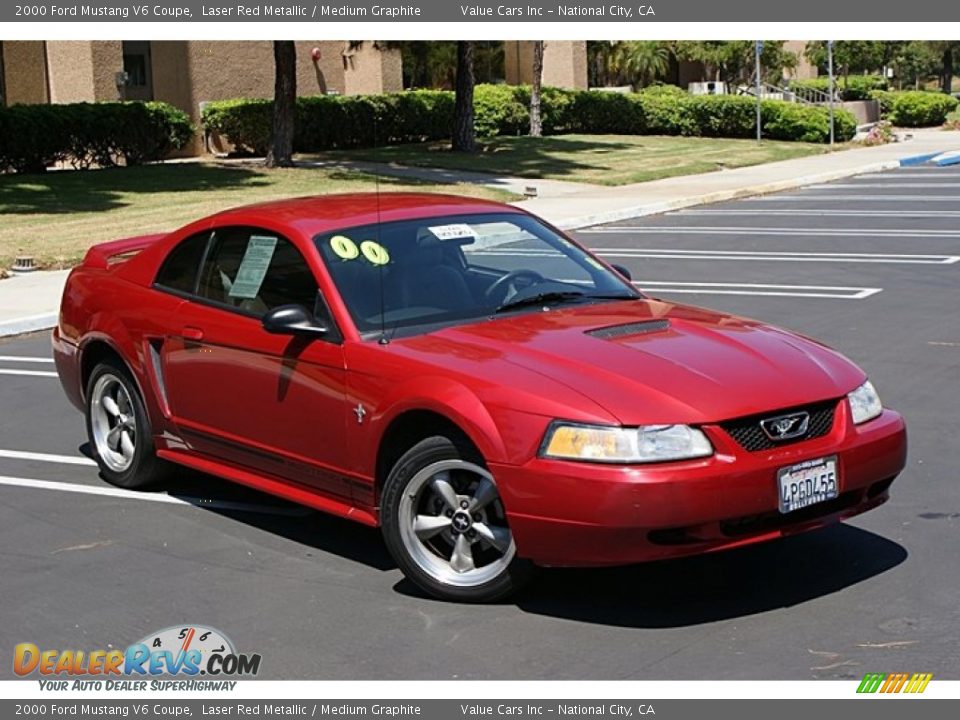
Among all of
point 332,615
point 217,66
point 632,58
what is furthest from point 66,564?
point 632,58

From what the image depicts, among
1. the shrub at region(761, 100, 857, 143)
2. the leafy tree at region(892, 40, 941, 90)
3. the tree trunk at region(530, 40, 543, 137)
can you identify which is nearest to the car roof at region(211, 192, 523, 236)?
the tree trunk at region(530, 40, 543, 137)

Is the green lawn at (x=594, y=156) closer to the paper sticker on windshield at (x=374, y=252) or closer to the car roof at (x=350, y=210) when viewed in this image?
the car roof at (x=350, y=210)

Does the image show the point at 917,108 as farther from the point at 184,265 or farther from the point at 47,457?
the point at 184,265

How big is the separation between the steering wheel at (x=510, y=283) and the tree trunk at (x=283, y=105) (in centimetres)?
2232

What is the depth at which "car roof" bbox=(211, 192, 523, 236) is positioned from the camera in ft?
22.7

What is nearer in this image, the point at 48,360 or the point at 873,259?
the point at 48,360

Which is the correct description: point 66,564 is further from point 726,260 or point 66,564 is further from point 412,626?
point 726,260

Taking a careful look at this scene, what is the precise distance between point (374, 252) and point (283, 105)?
23265 millimetres

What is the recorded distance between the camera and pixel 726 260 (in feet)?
55.5

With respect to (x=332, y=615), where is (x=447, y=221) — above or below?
above

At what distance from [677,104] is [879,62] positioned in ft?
124

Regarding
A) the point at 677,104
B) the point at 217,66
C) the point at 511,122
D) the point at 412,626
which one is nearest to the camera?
the point at 412,626

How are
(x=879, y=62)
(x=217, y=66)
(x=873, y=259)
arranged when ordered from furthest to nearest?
(x=879, y=62)
(x=217, y=66)
(x=873, y=259)

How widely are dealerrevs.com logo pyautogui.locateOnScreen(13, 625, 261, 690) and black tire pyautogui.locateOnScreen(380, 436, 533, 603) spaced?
2.62 ft
